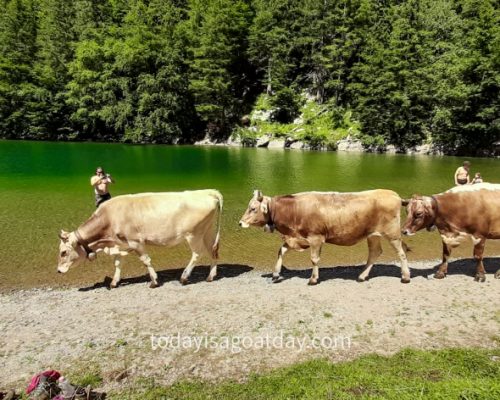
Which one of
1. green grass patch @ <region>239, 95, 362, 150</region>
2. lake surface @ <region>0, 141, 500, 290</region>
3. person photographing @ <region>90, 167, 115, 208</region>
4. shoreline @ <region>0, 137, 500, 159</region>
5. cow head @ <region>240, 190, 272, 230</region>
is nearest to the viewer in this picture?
cow head @ <region>240, 190, 272, 230</region>

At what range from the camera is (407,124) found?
56.9m

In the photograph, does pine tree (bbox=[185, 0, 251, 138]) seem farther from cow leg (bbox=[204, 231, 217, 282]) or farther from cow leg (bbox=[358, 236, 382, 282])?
cow leg (bbox=[358, 236, 382, 282])

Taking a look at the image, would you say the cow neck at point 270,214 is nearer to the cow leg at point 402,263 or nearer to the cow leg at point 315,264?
the cow leg at point 315,264

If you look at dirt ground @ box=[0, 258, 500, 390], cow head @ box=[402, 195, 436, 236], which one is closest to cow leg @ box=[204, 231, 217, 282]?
dirt ground @ box=[0, 258, 500, 390]

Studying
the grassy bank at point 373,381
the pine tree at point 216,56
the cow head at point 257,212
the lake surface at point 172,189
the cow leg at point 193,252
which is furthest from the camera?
the pine tree at point 216,56

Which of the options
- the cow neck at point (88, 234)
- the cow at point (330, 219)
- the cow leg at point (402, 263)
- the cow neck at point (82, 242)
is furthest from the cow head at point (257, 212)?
the cow neck at point (82, 242)

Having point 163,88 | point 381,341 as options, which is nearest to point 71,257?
point 381,341

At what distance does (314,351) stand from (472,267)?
6.98 metres

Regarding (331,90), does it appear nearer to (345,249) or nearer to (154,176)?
(154,176)

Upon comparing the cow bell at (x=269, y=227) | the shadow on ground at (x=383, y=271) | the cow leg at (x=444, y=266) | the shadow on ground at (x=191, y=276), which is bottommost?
the shadow on ground at (x=191, y=276)

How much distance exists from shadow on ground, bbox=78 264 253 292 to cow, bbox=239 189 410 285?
1.62m

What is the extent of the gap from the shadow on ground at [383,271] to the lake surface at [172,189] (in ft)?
Answer: 2.26

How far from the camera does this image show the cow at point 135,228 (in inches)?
390

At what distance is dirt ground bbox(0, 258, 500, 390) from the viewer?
6406mm
